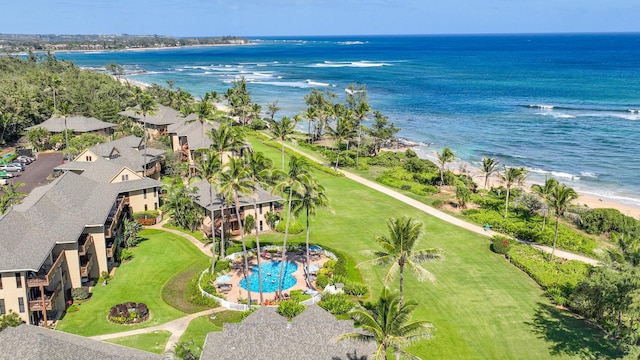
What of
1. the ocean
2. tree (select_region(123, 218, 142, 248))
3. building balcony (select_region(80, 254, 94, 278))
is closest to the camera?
building balcony (select_region(80, 254, 94, 278))

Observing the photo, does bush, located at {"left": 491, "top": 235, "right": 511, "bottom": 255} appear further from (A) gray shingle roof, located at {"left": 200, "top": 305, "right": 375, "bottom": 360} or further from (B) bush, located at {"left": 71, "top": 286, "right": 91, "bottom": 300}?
(B) bush, located at {"left": 71, "top": 286, "right": 91, "bottom": 300}

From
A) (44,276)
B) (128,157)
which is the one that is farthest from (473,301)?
(128,157)

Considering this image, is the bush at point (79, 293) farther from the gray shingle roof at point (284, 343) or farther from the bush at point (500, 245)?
the bush at point (500, 245)

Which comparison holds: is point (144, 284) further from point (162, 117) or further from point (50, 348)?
point (162, 117)

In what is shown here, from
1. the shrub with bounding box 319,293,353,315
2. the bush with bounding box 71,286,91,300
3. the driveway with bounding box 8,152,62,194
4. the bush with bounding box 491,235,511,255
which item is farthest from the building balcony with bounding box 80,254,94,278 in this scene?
the bush with bounding box 491,235,511,255

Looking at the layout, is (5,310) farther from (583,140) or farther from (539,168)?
(583,140)

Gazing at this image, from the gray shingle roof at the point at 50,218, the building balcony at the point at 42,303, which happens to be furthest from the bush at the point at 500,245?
the building balcony at the point at 42,303

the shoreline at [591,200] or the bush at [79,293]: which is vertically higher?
the shoreline at [591,200]

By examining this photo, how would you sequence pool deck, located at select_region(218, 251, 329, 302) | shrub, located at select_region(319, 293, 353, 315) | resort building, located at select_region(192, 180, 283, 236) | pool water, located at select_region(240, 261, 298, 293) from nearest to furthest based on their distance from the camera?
shrub, located at select_region(319, 293, 353, 315), pool deck, located at select_region(218, 251, 329, 302), pool water, located at select_region(240, 261, 298, 293), resort building, located at select_region(192, 180, 283, 236)
